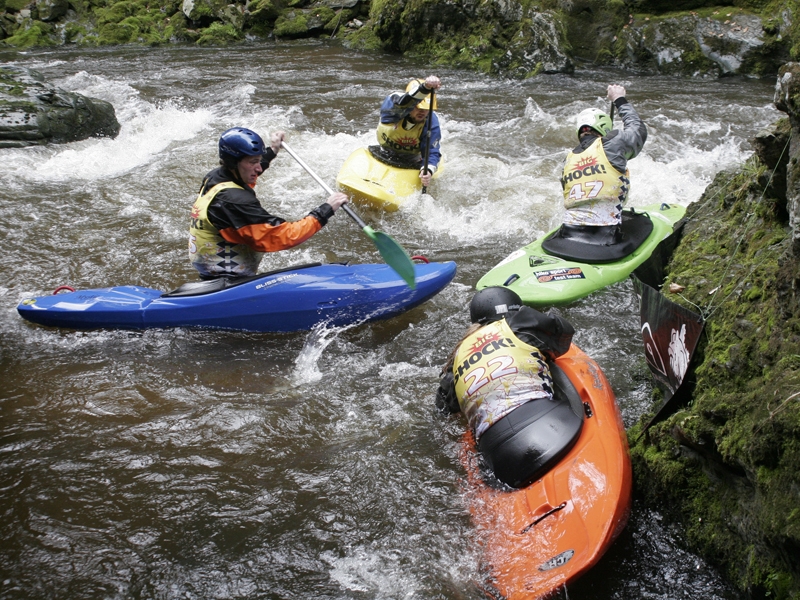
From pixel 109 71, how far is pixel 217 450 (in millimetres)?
11549

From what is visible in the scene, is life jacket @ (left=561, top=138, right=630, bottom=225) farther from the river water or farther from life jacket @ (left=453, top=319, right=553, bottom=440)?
life jacket @ (left=453, top=319, right=553, bottom=440)

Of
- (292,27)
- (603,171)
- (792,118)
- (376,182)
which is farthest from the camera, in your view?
(292,27)

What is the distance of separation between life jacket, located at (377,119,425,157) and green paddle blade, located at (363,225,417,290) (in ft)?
8.28

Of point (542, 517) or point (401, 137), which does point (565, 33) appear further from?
point (542, 517)

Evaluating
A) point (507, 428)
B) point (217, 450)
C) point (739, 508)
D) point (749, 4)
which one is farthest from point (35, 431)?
point (749, 4)

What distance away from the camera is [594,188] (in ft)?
15.8

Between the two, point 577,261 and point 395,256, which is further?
point 577,261

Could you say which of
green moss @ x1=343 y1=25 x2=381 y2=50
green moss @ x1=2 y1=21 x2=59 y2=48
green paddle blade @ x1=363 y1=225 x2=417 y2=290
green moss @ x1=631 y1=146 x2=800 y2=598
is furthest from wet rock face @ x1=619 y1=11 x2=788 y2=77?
green moss @ x1=2 y1=21 x2=59 y2=48

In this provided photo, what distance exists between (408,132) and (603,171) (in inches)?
93.8

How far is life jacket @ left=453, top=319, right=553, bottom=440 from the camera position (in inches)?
115

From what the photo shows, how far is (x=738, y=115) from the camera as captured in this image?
27.8ft

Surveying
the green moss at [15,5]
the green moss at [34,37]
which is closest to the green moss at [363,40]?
the green moss at [34,37]

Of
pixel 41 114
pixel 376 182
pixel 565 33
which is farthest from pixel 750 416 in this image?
pixel 565 33

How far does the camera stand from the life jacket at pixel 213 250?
161 inches
